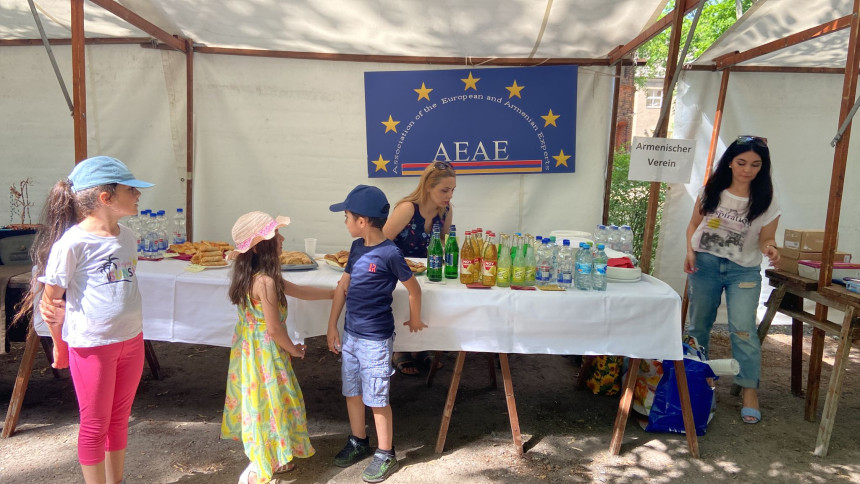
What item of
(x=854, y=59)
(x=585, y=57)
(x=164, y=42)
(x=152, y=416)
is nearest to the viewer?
(x=854, y=59)

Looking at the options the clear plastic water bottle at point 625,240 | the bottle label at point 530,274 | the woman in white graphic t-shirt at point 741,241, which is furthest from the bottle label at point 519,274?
the clear plastic water bottle at point 625,240

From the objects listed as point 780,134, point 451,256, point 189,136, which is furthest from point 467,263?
point 780,134

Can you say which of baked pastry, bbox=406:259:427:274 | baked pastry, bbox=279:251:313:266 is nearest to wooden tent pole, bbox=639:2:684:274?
baked pastry, bbox=406:259:427:274

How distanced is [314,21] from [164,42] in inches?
54.7

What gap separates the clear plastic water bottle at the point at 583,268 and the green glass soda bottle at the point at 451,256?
2.35 feet

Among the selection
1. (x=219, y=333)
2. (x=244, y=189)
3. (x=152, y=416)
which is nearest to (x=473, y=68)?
(x=244, y=189)

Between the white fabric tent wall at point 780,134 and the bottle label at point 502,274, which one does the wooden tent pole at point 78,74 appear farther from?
the white fabric tent wall at point 780,134

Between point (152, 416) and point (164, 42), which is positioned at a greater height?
point (164, 42)

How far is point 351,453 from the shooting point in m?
2.80

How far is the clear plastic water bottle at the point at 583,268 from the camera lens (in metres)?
2.84

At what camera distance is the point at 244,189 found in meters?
4.98

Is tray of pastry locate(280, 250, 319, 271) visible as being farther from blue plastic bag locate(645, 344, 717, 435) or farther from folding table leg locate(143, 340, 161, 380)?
blue plastic bag locate(645, 344, 717, 435)

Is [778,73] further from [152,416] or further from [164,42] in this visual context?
[152,416]

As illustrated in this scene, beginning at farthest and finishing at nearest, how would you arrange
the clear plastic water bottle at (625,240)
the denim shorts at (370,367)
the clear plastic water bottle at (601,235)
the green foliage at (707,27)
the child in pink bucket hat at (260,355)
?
the green foliage at (707,27), the clear plastic water bottle at (601,235), the clear plastic water bottle at (625,240), the denim shorts at (370,367), the child in pink bucket hat at (260,355)
